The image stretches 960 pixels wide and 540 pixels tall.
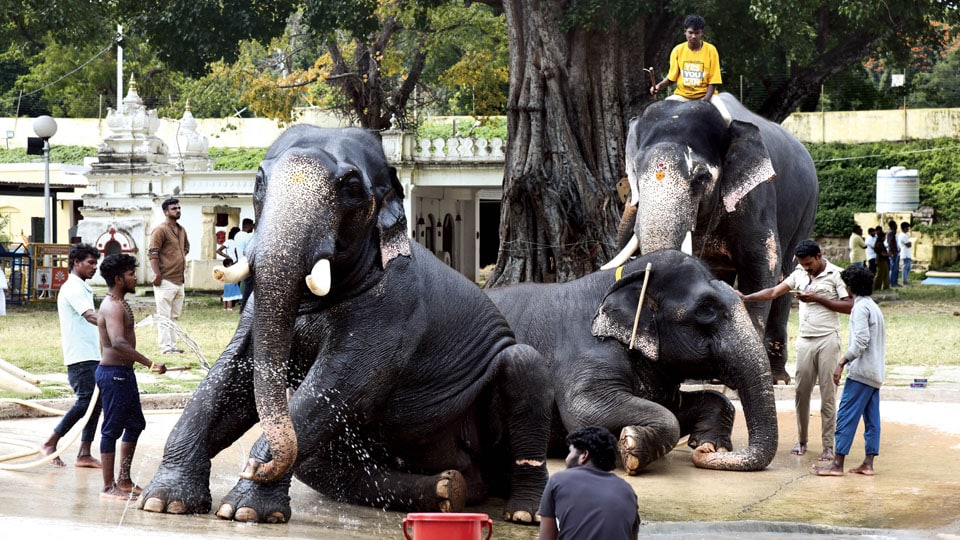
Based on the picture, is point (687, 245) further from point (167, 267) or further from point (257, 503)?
point (167, 267)

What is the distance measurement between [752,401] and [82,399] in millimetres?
4232

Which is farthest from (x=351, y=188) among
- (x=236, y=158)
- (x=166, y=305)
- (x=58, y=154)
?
(x=58, y=154)

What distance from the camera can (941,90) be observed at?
46.7 meters

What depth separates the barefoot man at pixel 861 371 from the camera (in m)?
8.95

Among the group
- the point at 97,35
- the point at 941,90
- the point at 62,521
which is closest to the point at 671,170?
the point at 62,521

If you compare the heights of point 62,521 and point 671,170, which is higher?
point 671,170

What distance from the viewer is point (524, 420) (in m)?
7.59

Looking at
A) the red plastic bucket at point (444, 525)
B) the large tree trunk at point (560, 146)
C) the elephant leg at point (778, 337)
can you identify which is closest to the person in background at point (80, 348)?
the red plastic bucket at point (444, 525)

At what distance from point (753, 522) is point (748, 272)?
4.57 metres

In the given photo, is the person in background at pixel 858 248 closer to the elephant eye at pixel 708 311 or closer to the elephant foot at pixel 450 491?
the elephant eye at pixel 708 311

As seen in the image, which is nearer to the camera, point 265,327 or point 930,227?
point 265,327

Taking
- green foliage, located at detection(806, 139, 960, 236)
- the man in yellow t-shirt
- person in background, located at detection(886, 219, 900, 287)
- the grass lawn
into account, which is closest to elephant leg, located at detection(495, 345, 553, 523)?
the man in yellow t-shirt

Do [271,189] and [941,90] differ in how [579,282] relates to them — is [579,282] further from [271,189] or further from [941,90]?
[941,90]

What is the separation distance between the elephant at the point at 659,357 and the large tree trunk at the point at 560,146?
12.4m
